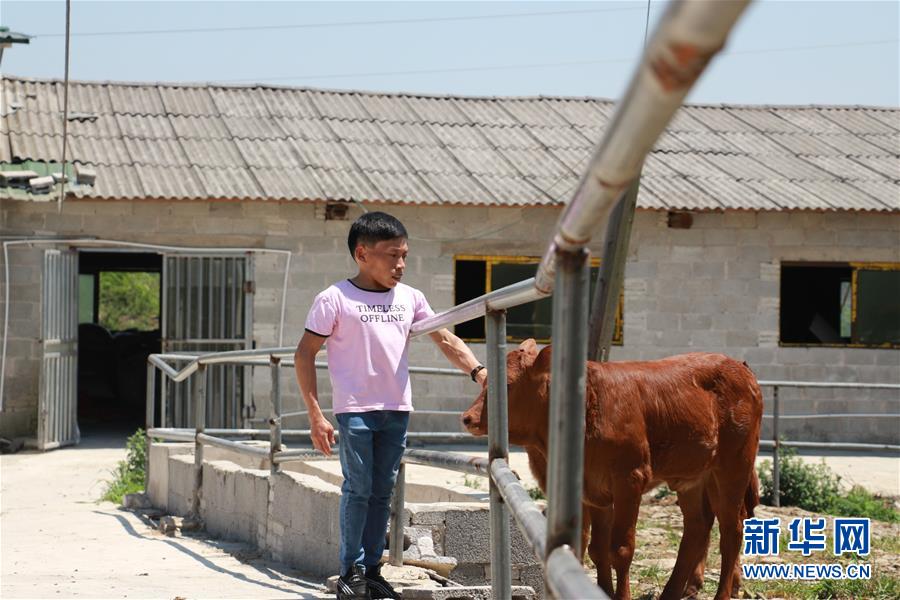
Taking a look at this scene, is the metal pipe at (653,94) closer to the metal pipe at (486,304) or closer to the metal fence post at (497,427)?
the metal pipe at (486,304)

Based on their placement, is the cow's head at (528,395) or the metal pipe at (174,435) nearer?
the cow's head at (528,395)

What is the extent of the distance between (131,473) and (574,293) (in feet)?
32.7

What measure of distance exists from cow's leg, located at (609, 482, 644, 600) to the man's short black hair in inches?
59.6

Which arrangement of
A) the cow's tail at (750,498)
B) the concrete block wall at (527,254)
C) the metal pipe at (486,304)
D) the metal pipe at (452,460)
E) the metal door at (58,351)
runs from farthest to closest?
the concrete block wall at (527,254) → the metal door at (58,351) → the cow's tail at (750,498) → the metal pipe at (452,460) → the metal pipe at (486,304)

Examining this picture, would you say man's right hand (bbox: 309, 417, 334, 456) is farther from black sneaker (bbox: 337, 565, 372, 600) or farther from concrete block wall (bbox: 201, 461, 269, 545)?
concrete block wall (bbox: 201, 461, 269, 545)

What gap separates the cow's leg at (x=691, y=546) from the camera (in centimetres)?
587

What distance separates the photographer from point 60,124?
15156 mm

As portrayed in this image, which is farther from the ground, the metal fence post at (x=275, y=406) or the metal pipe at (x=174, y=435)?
the metal fence post at (x=275, y=406)

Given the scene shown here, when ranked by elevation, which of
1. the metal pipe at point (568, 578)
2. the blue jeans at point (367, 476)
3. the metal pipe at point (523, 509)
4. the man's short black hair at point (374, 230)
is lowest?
the blue jeans at point (367, 476)

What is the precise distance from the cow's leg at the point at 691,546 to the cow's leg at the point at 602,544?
66 centimetres

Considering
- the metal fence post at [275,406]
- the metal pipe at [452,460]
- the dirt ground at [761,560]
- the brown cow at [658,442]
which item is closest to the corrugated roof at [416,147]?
the dirt ground at [761,560]

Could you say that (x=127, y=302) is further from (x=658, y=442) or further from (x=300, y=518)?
(x=658, y=442)

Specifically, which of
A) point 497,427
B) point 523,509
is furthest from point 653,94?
point 497,427

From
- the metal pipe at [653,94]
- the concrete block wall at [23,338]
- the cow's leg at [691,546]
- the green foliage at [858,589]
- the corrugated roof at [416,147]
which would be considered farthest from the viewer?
the corrugated roof at [416,147]
